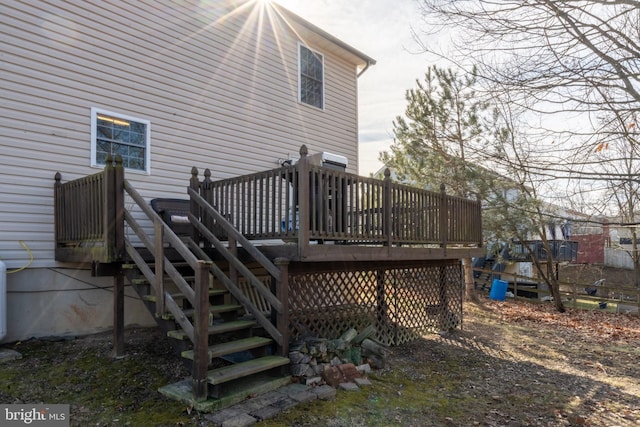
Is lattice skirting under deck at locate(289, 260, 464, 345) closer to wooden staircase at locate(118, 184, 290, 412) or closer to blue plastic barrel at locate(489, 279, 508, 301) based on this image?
wooden staircase at locate(118, 184, 290, 412)

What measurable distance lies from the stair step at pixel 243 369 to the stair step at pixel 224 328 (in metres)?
0.38

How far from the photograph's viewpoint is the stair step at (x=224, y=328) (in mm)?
4084

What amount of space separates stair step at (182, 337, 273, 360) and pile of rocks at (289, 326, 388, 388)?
1.22ft

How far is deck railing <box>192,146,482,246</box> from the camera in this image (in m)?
4.71

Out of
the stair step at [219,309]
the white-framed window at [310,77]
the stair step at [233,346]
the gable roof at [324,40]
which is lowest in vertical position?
the stair step at [233,346]

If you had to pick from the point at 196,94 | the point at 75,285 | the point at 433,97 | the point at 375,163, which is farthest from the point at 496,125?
the point at 75,285

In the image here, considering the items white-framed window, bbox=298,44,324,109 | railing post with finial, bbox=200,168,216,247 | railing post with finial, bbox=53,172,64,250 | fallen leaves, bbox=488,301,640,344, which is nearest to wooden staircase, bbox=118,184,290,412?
railing post with finial, bbox=200,168,216,247

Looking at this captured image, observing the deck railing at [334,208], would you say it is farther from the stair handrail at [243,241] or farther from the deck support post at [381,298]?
the deck support post at [381,298]

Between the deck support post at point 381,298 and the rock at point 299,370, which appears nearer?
the rock at point 299,370

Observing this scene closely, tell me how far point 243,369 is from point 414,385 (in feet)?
7.01

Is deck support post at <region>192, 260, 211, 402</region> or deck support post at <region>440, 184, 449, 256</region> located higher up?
deck support post at <region>440, 184, 449, 256</region>

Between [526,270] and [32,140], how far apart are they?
65.4 feet

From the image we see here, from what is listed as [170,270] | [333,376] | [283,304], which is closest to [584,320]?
[333,376]

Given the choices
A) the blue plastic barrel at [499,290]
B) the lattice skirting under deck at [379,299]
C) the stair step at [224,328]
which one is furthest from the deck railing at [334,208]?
the blue plastic barrel at [499,290]
